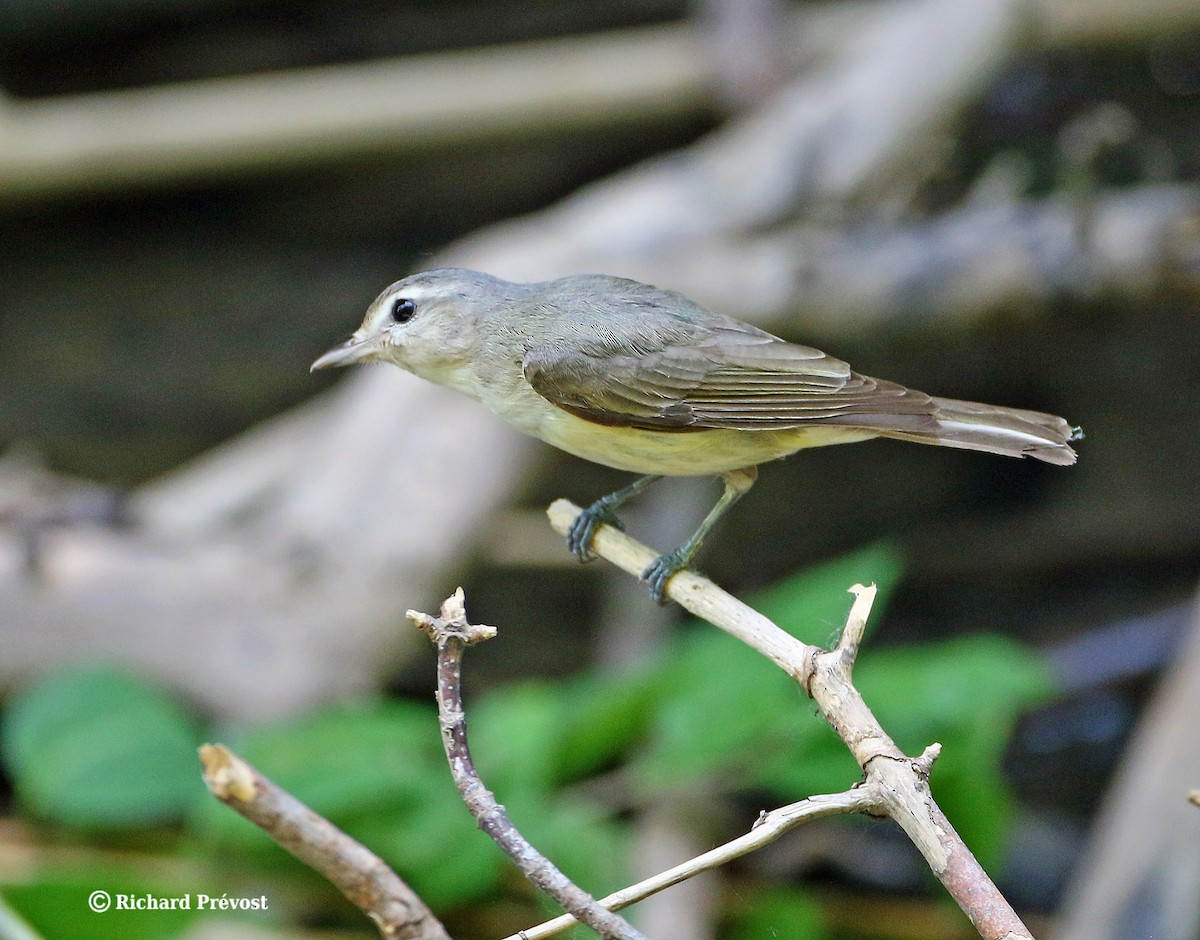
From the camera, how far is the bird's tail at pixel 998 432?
1938 mm

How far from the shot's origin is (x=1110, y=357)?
17.4ft

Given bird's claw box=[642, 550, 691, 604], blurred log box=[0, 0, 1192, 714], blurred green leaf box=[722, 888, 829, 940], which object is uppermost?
blurred log box=[0, 0, 1192, 714]

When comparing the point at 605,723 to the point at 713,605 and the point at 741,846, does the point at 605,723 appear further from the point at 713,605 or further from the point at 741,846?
the point at 741,846

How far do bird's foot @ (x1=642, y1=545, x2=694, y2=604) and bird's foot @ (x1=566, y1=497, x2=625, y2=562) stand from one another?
173 mm

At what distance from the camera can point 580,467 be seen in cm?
545

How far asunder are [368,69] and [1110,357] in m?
3.54

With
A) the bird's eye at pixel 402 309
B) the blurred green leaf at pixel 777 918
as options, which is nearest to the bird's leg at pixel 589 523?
the bird's eye at pixel 402 309

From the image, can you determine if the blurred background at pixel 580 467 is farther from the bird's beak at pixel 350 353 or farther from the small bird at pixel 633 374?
the bird's beak at pixel 350 353

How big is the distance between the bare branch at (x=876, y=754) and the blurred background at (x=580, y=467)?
148cm

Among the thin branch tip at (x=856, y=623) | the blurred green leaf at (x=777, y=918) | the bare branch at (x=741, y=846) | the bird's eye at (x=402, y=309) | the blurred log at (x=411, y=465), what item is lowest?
the bare branch at (x=741, y=846)

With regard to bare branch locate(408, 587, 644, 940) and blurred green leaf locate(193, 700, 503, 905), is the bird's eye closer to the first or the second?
bare branch locate(408, 587, 644, 940)

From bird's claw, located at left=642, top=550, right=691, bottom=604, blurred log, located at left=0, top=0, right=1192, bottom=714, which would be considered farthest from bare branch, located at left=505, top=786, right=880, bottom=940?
blurred log, located at left=0, top=0, right=1192, bottom=714

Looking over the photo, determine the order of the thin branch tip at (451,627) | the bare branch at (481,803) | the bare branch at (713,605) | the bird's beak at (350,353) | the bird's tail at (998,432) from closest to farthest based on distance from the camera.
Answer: the bare branch at (481,803) < the thin branch tip at (451,627) < the bare branch at (713,605) < the bird's tail at (998,432) < the bird's beak at (350,353)

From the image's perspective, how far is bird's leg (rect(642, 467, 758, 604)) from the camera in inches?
99.1
